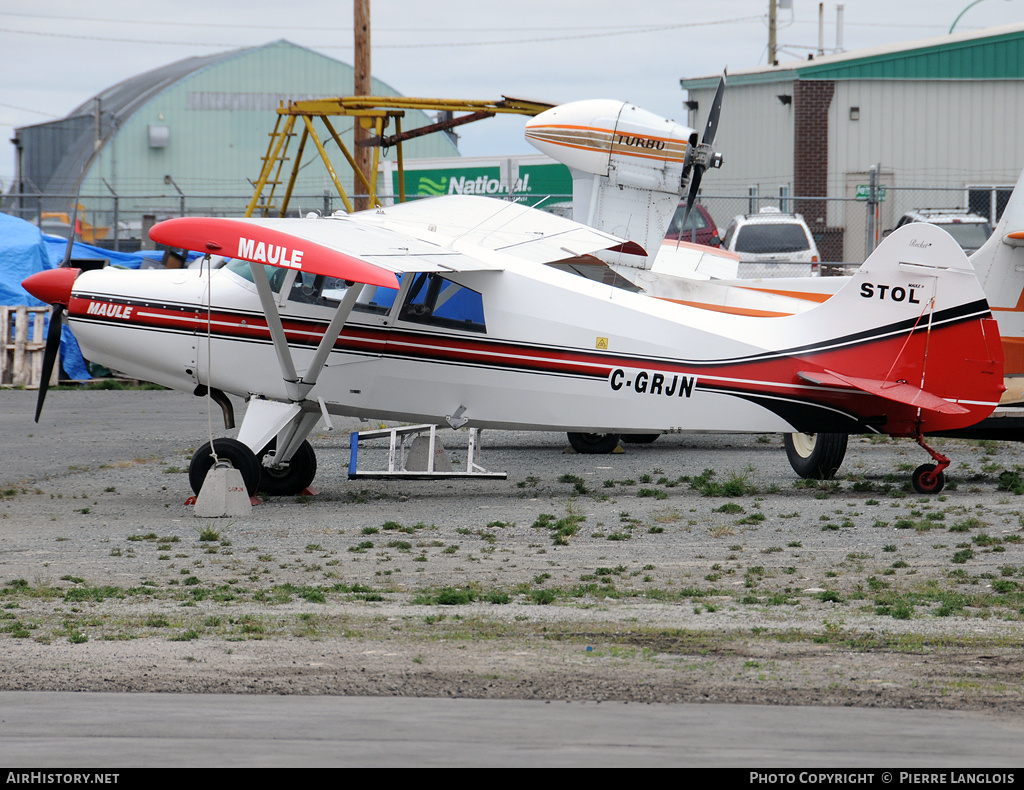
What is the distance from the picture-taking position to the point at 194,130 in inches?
2243

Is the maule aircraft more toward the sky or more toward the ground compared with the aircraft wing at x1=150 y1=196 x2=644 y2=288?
more toward the ground

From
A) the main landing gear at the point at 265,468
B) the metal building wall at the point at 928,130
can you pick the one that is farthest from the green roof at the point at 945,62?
the main landing gear at the point at 265,468

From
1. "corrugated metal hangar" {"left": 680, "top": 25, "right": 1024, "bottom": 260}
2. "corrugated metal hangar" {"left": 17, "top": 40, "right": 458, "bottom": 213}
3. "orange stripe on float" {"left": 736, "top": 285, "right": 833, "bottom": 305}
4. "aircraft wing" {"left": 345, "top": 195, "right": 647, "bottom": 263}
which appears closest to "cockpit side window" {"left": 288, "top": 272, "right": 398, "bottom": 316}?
"aircraft wing" {"left": 345, "top": 195, "right": 647, "bottom": 263}

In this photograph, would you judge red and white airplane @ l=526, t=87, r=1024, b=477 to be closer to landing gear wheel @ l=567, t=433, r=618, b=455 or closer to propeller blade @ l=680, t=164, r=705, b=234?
propeller blade @ l=680, t=164, r=705, b=234

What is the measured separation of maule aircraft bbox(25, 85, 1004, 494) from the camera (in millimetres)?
10422

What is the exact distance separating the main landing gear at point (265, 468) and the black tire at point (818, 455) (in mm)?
4793

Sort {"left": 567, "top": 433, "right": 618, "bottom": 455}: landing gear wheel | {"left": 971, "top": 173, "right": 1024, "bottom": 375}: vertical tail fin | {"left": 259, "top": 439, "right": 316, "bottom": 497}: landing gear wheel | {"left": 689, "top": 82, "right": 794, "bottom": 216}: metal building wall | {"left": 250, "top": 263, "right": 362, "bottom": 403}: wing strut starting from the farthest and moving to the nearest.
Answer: {"left": 689, "top": 82, "right": 794, "bottom": 216}: metal building wall → {"left": 567, "top": 433, "right": 618, "bottom": 455}: landing gear wheel → {"left": 971, "top": 173, "right": 1024, "bottom": 375}: vertical tail fin → {"left": 259, "top": 439, "right": 316, "bottom": 497}: landing gear wheel → {"left": 250, "top": 263, "right": 362, "bottom": 403}: wing strut

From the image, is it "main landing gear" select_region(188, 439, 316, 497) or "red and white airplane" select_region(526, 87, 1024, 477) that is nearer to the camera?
"main landing gear" select_region(188, 439, 316, 497)

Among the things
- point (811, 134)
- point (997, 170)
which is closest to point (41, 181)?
point (811, 134)

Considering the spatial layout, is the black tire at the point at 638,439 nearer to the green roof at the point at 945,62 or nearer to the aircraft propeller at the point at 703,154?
the aircraft propeller at the point at 703,154

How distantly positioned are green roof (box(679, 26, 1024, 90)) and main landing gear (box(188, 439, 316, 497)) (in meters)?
27.9

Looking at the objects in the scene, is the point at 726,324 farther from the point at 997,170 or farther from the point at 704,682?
the point at 997,170

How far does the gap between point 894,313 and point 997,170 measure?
26.8 metres

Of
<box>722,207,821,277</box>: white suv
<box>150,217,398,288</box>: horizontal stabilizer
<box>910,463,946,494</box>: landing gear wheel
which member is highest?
<box>722,207,821,277</box>: white suv
